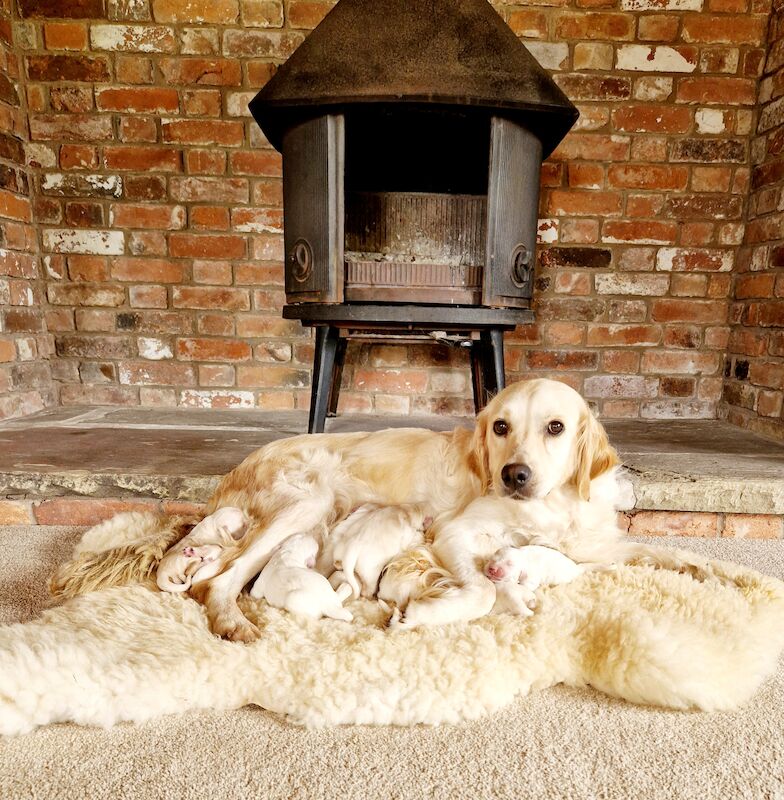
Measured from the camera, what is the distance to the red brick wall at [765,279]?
Answer: 227cm

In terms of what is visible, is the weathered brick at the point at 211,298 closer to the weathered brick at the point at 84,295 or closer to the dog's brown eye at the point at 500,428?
the weathered brick at the point at 84,295

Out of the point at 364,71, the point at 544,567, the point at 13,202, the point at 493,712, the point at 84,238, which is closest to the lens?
the point at 493,712

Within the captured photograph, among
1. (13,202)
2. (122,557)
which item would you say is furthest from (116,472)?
(13,202)

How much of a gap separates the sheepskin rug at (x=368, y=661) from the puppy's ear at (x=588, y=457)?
0.29 m

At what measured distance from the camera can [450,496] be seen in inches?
56.3

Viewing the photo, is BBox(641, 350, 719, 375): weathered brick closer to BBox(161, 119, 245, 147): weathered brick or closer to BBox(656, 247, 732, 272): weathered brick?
BBox(656, 247, 732, 272): weathered brick

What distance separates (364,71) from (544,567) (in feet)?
5.10

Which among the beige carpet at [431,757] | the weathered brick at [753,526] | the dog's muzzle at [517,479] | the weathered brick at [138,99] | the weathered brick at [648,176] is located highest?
the weathered brick at [138,99]

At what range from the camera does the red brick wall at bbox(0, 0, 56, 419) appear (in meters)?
2.40

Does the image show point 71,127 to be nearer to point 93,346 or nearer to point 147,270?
point 147,270

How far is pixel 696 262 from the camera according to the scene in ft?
8.48

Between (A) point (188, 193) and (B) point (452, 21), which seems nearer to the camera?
(B) point (452, 21)

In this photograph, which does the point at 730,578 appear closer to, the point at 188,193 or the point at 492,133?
the point at 492,133

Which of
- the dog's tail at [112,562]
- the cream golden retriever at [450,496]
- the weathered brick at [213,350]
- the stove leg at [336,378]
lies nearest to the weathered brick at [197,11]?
the weathered brick at [213,350]
